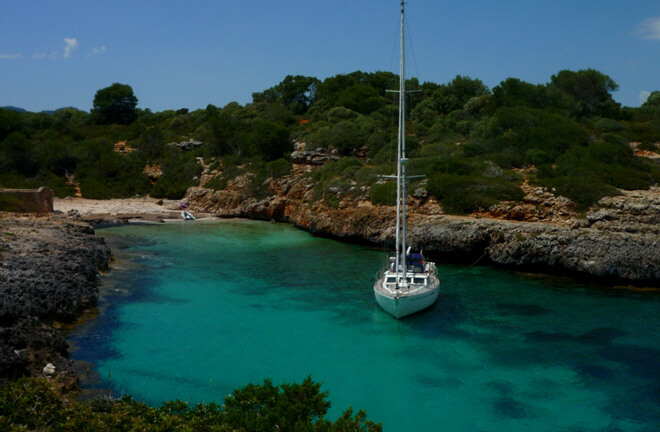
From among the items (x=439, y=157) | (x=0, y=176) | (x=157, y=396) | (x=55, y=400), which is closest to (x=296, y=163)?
(x=439, y=157)

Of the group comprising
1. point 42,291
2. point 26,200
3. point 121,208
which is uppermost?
point 26,200

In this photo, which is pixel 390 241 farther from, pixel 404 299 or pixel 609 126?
pixel 609 126

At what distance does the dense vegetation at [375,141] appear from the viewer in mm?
35656

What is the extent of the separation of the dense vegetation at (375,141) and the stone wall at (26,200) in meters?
14.4

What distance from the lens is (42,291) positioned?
18.3 meters

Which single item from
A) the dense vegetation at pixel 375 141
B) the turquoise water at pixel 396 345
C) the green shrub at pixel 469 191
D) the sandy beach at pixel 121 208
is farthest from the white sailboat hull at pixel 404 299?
the sandy beach at pixel 121 208

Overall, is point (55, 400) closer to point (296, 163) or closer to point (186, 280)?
point (186, 280)

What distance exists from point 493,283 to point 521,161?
1616cm

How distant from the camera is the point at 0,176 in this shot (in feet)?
177

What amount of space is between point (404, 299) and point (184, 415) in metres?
11.7

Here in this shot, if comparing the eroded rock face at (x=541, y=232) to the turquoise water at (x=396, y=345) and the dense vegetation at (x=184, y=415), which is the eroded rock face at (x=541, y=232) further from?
the dense vegetation at (x=184, y=415)

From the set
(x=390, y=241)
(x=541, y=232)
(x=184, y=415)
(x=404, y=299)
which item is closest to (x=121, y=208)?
(x=390, y=241)

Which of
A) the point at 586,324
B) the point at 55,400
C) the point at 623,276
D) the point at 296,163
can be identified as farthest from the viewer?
the point at 296,163

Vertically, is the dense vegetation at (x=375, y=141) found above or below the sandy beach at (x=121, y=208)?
above
